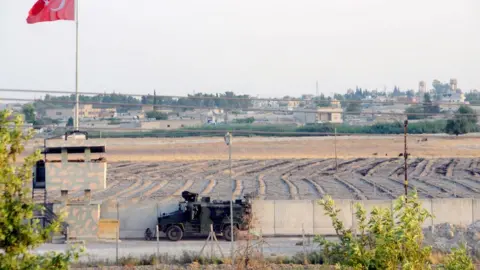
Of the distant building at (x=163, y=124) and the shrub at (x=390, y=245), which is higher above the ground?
the distant building at (x=163, y=124)

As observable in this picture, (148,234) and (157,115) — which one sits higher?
(157,115)

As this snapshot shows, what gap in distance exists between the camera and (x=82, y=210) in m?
33.2

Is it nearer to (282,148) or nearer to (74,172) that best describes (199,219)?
(74,172)

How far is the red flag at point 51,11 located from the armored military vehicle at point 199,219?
906cm

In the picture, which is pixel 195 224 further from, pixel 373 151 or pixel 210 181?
pixel 373 151

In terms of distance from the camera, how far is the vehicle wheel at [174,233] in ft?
111

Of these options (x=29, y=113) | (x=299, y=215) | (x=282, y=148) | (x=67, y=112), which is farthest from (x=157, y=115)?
(x=299, y=215)

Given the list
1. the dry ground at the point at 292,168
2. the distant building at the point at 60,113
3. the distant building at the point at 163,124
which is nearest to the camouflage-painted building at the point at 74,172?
the dry ground at the point at 292,168

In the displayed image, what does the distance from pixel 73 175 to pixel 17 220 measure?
74.1 feet

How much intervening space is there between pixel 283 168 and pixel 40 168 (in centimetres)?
3360

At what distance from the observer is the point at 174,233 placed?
3400cm

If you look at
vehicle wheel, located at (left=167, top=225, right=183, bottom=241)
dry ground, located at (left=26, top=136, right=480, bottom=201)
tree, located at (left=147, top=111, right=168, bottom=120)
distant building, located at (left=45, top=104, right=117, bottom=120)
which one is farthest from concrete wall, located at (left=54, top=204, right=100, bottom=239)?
tree, located at (left=147, top=111, right=168, bottom=120)

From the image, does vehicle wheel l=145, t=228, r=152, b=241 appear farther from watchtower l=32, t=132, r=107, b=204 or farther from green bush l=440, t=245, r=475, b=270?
green bush l=440, t=245, r=475, b=270

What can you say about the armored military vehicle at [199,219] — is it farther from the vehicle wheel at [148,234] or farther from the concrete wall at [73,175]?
the concrete wall at [73,175]
